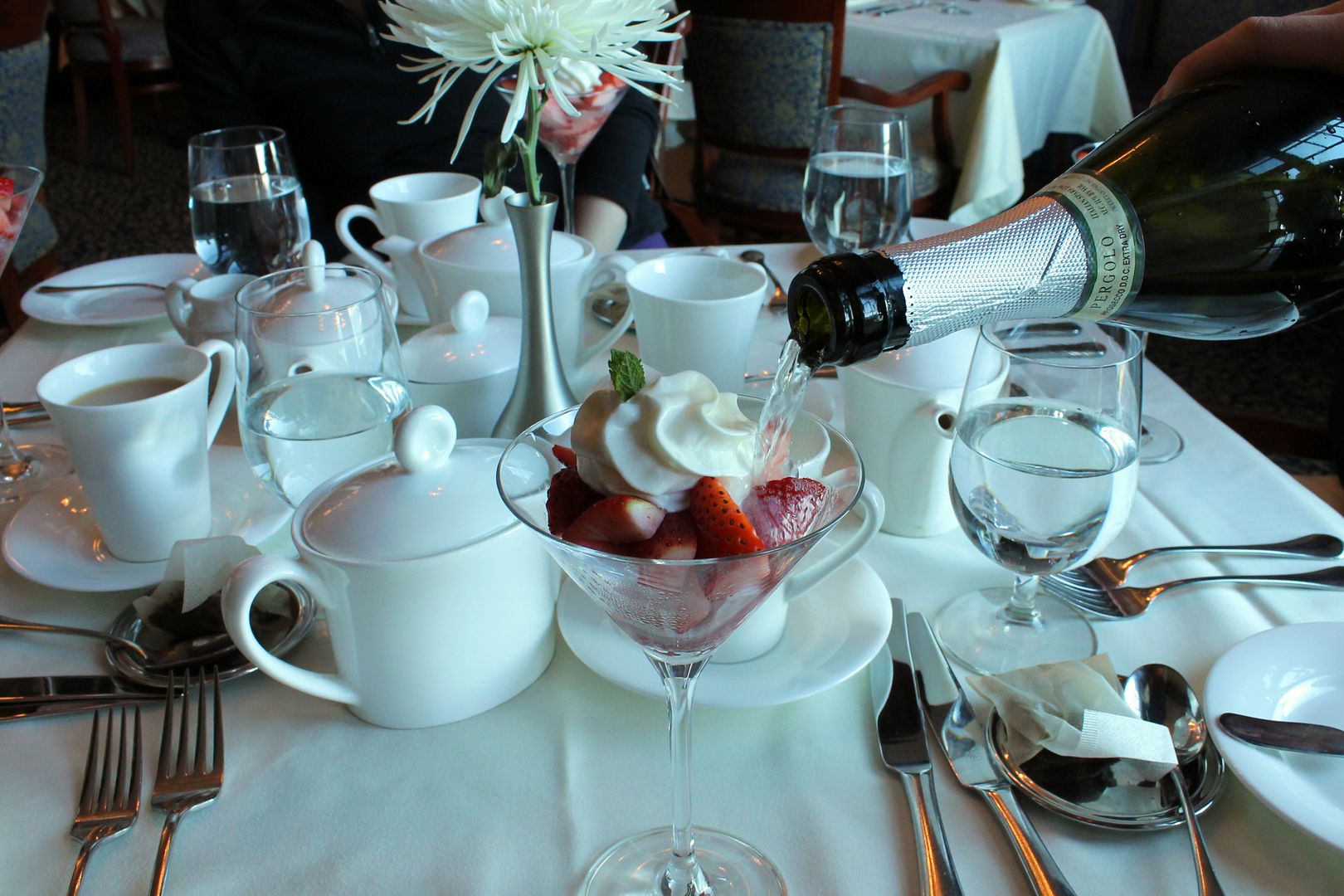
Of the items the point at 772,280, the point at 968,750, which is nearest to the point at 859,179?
the point at 772,280

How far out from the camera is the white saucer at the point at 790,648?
0.54m

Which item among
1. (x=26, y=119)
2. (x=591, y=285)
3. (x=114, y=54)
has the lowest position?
(x=114, y=54)

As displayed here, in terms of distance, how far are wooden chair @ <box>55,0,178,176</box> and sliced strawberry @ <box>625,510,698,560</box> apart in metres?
4.24

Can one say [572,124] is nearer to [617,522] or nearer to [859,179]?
[859,179]

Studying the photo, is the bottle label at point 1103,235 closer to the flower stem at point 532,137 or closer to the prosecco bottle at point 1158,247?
the prosecco bottle at point 1158,247

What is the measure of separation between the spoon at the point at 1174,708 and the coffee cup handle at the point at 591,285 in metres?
0.47

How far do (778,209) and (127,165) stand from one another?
9.51ft

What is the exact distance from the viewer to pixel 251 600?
0.50 m

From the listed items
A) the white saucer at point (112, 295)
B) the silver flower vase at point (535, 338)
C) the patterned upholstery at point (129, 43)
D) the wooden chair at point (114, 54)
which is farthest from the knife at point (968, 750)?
the patterned upholstery at point (129, 43)

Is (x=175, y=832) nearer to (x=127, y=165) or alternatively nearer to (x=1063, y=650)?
(x=1063, y=650)

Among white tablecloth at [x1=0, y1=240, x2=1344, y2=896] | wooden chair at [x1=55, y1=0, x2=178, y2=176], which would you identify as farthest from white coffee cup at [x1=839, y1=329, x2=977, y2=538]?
wooden chair at [x1=55, y1=0, x2=178, y2=176]

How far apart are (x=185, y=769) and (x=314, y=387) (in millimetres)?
303

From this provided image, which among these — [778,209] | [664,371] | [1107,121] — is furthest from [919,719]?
[1107,121]

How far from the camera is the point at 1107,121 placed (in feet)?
8.82
